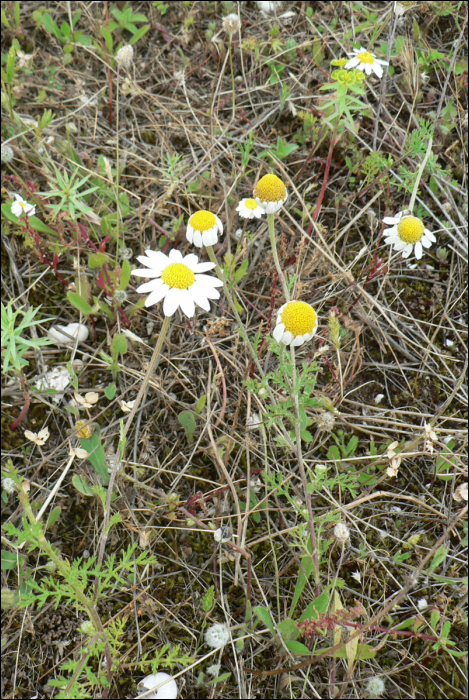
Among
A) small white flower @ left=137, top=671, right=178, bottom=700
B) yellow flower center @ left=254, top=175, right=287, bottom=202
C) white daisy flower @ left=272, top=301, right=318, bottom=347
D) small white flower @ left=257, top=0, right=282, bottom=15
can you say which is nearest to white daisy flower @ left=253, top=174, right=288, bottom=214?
yellow flower center @ left=254, top=175, right=287, bottom=202

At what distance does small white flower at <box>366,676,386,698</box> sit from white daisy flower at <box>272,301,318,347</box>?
3.64ft

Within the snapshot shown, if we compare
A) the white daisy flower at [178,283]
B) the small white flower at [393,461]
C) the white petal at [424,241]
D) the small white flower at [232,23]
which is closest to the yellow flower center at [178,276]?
the white daisy flower at [178,283]

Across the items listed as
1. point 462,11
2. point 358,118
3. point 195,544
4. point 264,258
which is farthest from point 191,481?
point 462,11

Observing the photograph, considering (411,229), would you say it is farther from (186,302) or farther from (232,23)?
(232,23)

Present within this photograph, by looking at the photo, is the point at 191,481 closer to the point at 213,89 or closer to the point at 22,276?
the point at 22,276

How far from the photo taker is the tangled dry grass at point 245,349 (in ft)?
5.54

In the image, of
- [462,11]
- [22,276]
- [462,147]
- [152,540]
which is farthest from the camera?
[462,11]

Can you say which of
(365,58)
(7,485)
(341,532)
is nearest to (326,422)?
(341,532)

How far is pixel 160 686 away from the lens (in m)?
1.53

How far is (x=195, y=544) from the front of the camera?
5.98 feet

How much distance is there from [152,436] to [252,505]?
0.47 m

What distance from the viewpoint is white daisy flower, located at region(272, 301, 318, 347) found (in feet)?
4.82

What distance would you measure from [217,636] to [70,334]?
50.5 inches

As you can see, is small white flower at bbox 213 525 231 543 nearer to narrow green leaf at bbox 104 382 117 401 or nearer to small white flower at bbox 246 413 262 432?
small white flower at bbox 246 413 262 432
